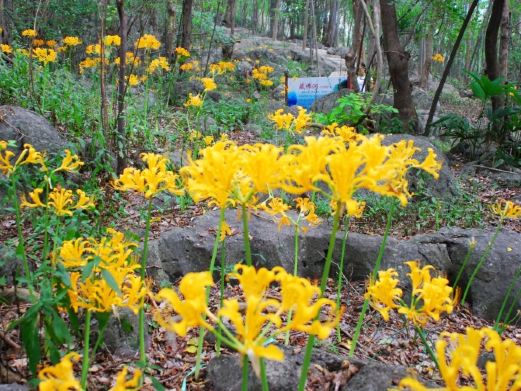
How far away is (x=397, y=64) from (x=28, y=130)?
5248 millimetres

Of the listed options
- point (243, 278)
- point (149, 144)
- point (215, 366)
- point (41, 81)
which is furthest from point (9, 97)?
point (243, 278)

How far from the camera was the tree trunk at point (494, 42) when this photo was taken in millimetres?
7574

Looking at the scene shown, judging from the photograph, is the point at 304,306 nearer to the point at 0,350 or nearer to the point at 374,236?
the point at 0,350

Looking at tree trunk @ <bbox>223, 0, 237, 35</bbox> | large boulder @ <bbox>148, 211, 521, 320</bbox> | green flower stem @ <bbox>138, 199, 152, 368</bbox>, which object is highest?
tree trunk @ <bbox>223, 0, 237, 35</bbox>

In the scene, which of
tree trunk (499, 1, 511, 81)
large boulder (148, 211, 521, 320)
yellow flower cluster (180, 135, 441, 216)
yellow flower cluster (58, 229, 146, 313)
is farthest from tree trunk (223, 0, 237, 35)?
yellow flower cluster (180, 135, 441, 216)

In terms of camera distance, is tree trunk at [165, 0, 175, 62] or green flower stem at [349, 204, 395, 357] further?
tree trunk at [165, 0, 175, 62]

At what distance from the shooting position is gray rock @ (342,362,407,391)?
5.70 feet

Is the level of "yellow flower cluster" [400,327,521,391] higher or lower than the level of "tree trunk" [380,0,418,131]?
lower

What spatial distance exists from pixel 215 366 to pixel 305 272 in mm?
2144

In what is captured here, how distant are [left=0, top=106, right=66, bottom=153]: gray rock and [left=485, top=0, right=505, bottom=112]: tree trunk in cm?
658

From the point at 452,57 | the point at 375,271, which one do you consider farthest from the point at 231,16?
the point at 375,271

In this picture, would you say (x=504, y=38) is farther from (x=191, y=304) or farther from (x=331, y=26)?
(x=331, y=26)

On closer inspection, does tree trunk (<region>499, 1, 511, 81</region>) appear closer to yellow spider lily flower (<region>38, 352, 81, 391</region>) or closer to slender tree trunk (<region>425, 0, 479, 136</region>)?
slender tree trunk (<region>425, 0, 479, 136</region>)

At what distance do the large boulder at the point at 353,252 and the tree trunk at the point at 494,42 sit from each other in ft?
13.6
